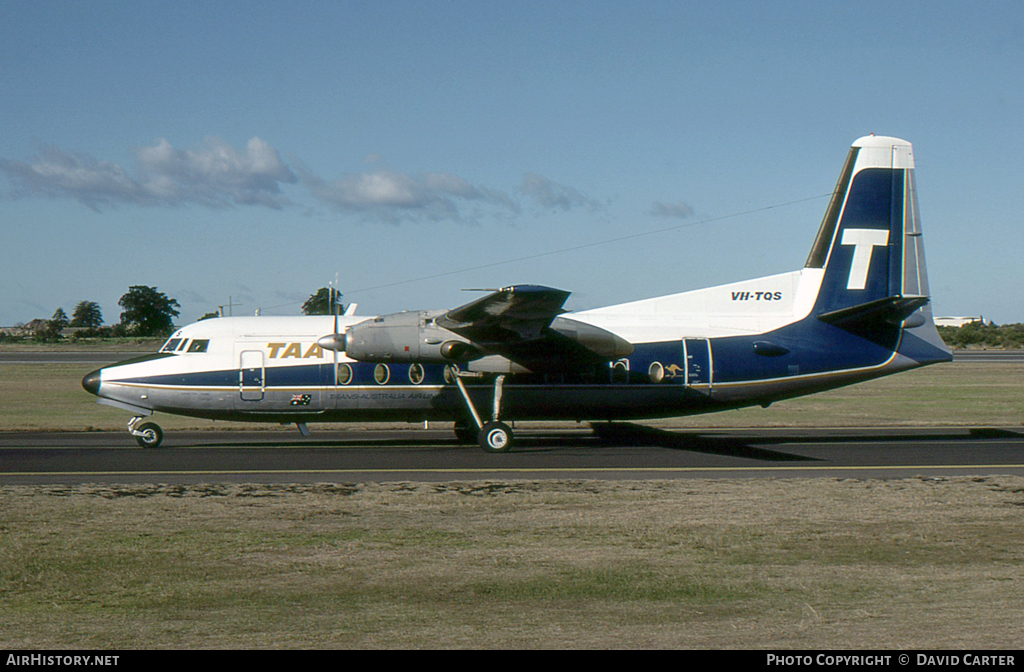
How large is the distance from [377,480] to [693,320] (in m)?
9.90

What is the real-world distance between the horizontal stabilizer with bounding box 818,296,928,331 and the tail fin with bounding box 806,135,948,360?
809 millimetres

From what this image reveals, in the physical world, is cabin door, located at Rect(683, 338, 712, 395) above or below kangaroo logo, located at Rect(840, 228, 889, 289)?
below

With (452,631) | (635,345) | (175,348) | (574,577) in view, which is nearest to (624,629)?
(452,631)

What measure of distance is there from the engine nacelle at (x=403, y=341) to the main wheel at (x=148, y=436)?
4432 millimetres

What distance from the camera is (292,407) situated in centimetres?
2044

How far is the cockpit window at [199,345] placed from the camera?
20.7m

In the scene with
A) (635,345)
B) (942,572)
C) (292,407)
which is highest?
(635,345)

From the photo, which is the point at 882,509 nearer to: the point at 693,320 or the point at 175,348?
the point at 693,320

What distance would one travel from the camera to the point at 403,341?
19.2 m

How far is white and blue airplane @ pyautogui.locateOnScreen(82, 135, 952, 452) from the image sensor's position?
19.9m

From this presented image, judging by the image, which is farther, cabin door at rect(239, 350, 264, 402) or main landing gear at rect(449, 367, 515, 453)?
cabin door at rect(239, 350, 264, 402)

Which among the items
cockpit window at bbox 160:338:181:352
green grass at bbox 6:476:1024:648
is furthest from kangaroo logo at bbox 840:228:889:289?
cockpit window at bbox 160:338:181:352

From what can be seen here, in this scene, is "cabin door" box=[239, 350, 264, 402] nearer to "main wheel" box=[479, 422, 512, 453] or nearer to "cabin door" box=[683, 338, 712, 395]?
"main wheel" box=[479, 422, 512, 453]

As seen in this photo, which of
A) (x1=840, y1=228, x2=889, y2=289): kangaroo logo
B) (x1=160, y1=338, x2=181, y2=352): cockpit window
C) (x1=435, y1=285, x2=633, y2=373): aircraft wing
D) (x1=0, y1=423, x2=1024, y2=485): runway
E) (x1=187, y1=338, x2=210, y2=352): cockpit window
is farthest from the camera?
(x1=840, y1=228, x2=889, y2=289): kangaroo logo
